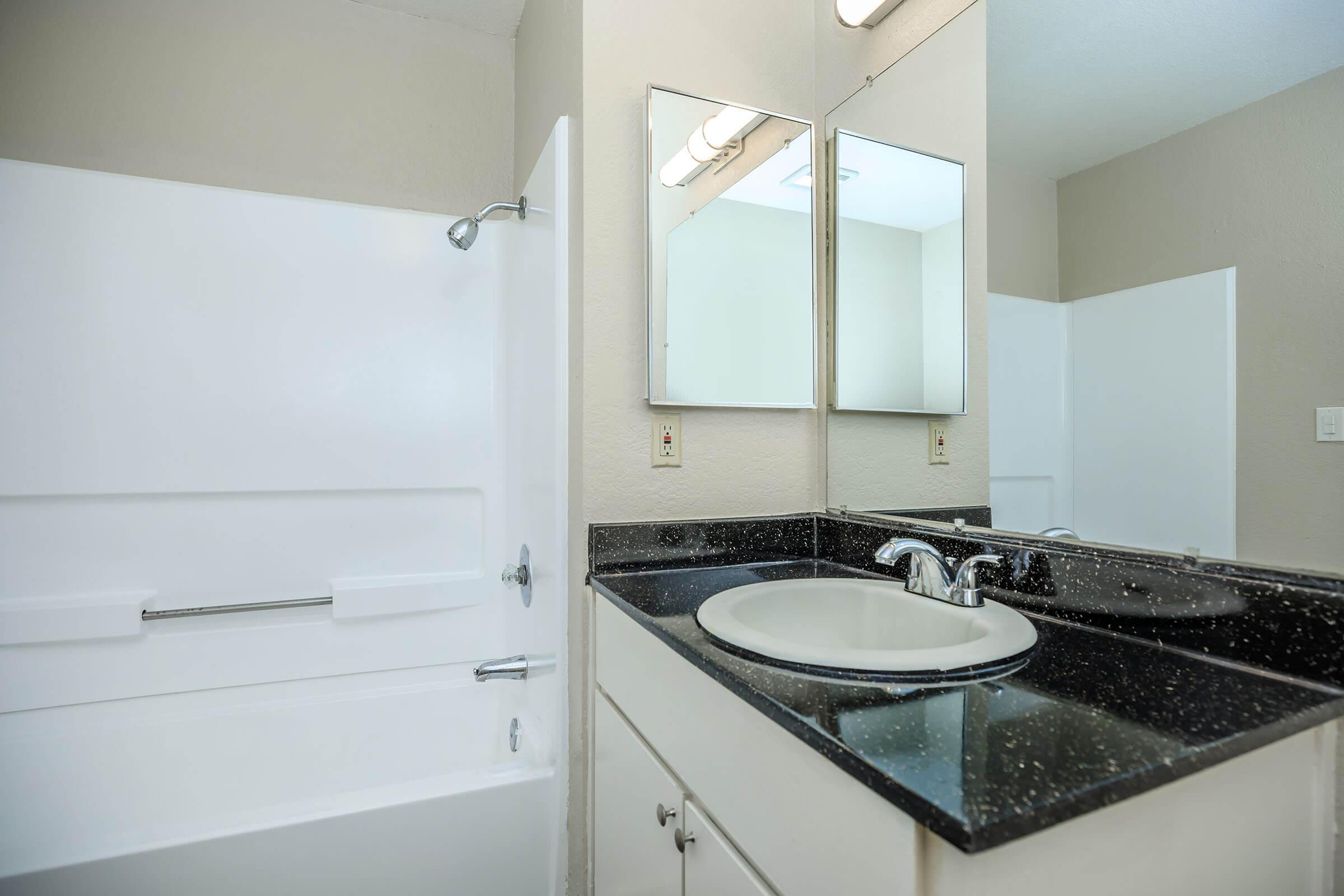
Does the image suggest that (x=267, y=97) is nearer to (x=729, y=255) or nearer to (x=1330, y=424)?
(x=729, y=255)

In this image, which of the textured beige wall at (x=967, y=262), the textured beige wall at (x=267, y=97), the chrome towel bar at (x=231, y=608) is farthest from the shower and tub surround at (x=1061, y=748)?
the textured beige wall at (x=267, y=97)

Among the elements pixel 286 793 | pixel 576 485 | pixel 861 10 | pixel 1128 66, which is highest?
pixel 861 10

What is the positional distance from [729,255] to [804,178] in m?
0.29

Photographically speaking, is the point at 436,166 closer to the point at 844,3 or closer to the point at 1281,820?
the point at 844,3

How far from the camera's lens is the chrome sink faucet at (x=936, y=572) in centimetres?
94

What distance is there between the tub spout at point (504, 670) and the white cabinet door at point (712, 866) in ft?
3.20

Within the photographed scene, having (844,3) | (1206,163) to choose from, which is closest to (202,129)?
(844,3)

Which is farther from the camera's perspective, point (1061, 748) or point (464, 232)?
point (464, 232)

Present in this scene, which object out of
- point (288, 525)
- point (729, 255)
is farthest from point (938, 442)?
point (288, 525)

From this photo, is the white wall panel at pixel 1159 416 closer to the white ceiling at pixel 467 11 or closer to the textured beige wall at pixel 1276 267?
the textured beige wall at pixel 1276 267

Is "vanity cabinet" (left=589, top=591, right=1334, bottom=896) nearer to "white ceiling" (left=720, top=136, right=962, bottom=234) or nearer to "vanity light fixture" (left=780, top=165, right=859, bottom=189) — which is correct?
"white ceiling" (left=720, top=136, right=962, bottom=234)

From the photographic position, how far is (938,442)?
1272 millimetres

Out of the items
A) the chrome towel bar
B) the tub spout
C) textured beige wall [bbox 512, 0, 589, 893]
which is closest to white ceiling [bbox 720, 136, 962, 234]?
textured beige wall [bbox 512, 0, 589, 893]

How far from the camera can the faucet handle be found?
0.94 m
